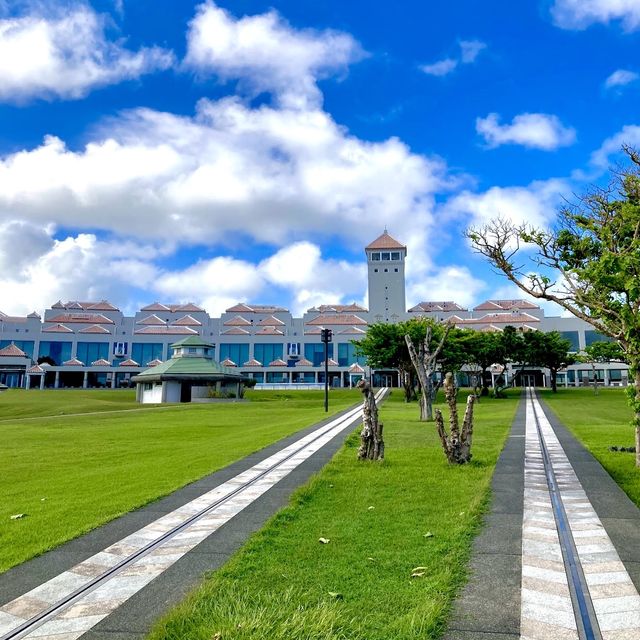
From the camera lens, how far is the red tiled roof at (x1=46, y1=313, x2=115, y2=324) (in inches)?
3093

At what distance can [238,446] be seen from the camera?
51.9 feet

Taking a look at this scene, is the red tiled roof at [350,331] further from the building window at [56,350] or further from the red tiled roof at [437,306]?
the building window at [56,350]

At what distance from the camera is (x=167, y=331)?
78125 millimetres

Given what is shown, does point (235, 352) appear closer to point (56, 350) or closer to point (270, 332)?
point (270, 332)

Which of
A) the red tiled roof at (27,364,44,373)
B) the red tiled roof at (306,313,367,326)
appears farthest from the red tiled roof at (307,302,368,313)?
the red tiled roof at (27,364,44,373)

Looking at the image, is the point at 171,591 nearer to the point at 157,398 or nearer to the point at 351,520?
the point at 351,520

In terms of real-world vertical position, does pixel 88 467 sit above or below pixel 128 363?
below

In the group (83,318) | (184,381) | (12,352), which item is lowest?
(184,381)

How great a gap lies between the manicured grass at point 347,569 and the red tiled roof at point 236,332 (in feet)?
227

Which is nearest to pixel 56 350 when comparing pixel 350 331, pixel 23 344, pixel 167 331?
pixel 23 344

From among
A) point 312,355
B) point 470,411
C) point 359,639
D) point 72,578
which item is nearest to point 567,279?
point 470,411

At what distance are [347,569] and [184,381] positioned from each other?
46055 millimetres

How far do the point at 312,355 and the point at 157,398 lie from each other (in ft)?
103

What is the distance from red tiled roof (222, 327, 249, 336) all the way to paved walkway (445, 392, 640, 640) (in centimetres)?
6976
